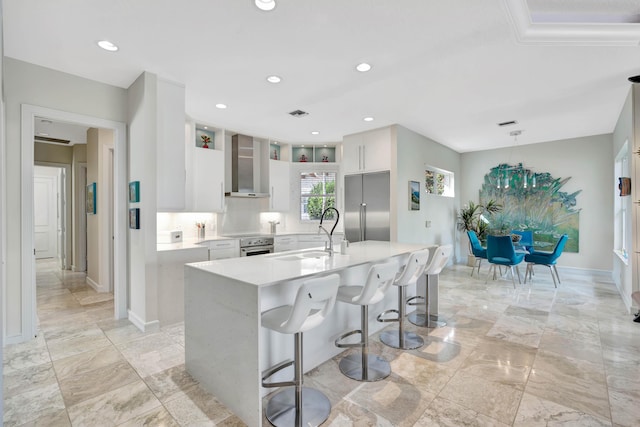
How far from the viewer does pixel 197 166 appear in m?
4.91

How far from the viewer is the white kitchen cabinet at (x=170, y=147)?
10.9ft

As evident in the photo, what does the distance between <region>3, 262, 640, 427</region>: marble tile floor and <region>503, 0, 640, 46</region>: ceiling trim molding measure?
2.76 meters

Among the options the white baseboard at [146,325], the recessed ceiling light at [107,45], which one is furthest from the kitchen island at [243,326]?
the recessed ceiling light at [107,45]

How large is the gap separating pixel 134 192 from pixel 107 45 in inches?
56.2

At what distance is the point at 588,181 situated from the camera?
608 centimetres

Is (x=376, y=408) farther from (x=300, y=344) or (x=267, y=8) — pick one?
(x=267, y=8)

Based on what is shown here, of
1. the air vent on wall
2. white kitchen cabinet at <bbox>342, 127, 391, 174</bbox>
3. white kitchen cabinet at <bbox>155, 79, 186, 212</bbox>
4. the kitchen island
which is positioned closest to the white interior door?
the air vent on wall

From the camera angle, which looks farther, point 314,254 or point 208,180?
point 208,180

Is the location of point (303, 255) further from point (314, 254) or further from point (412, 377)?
point (412, 377)

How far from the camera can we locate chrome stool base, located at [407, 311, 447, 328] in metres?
3.48

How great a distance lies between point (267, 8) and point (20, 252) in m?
3.22

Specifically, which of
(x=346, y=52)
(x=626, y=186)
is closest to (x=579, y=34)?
(x=346, y=52)

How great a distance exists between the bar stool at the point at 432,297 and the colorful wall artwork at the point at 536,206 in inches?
137

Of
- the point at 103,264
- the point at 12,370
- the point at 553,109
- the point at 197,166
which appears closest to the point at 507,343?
the point at 553,109
